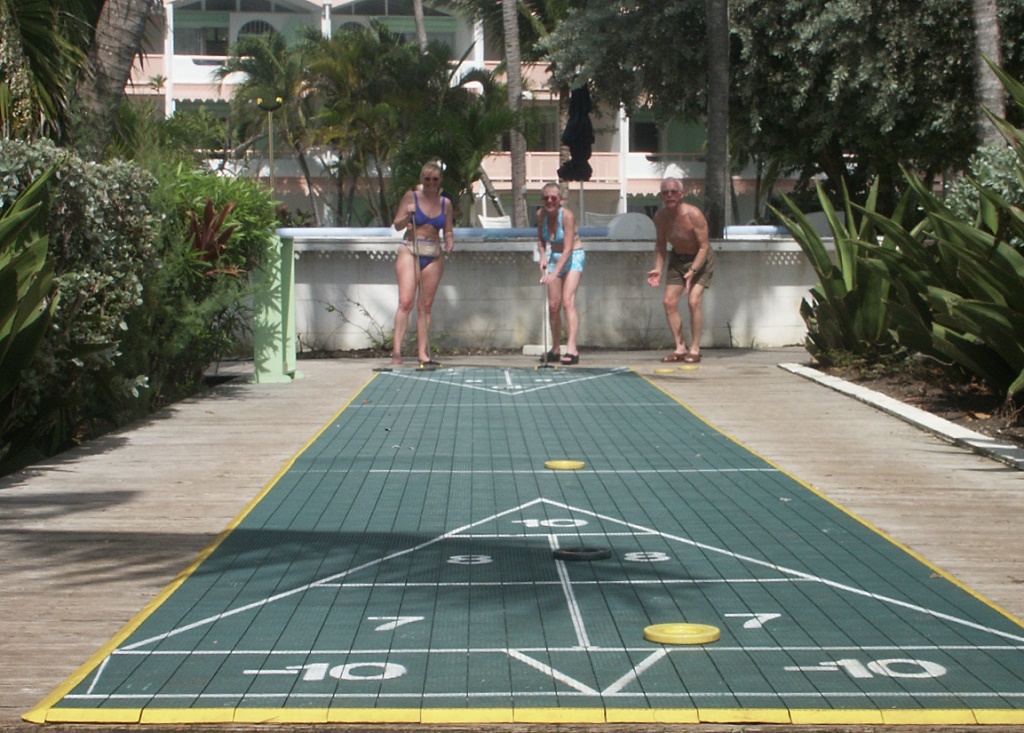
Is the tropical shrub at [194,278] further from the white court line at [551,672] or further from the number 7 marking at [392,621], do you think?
the white court line at [551,672]

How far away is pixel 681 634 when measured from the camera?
15.8ft

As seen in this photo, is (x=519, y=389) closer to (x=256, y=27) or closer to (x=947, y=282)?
(x=947, y=282)

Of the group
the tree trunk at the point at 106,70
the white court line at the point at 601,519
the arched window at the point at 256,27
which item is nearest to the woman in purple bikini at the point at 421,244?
the tree trunk at the point at 106,70

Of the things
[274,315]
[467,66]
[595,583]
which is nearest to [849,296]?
[274,315]

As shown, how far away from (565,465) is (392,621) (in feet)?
10.8

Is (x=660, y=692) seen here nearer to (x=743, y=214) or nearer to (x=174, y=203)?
(x=174, y=203)

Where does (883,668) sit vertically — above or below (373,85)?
below

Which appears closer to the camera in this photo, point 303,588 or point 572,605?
point 572,605

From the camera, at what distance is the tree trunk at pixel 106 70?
11469 millimetres

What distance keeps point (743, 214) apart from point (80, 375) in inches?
1730

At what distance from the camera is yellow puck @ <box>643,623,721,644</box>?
4789 mm

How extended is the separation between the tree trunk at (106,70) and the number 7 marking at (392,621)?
7418 millimetres

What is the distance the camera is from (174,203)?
1106 centimetres

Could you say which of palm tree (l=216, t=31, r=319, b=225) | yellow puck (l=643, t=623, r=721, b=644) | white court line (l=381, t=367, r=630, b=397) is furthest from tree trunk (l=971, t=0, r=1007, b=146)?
palm tree (l=216, t=31, r=319, b=225)
